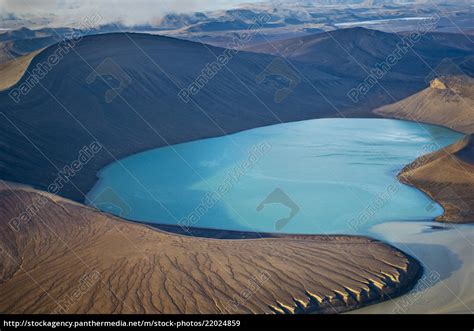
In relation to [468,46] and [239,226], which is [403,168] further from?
[468,46]

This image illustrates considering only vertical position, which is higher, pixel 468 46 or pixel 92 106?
pixel 468 46

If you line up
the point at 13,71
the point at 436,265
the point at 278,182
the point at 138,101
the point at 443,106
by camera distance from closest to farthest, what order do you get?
the point at 436,265 < the point at 278,182 < the point at 13,71 < the point at 138,101 < the point at 443,106

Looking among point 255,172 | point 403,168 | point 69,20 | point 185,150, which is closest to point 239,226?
point 255,172

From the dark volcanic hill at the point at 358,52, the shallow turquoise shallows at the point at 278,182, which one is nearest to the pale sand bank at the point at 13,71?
the shallow turquoise shallows at the point at 278,182

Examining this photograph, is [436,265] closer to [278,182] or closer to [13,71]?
[278,182]

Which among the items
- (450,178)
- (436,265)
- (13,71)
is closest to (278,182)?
(450,178)

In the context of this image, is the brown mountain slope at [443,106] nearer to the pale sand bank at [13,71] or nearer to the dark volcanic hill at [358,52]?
the dark volcanic hill at [358,52]

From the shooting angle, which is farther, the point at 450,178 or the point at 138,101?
the point at 138,101
